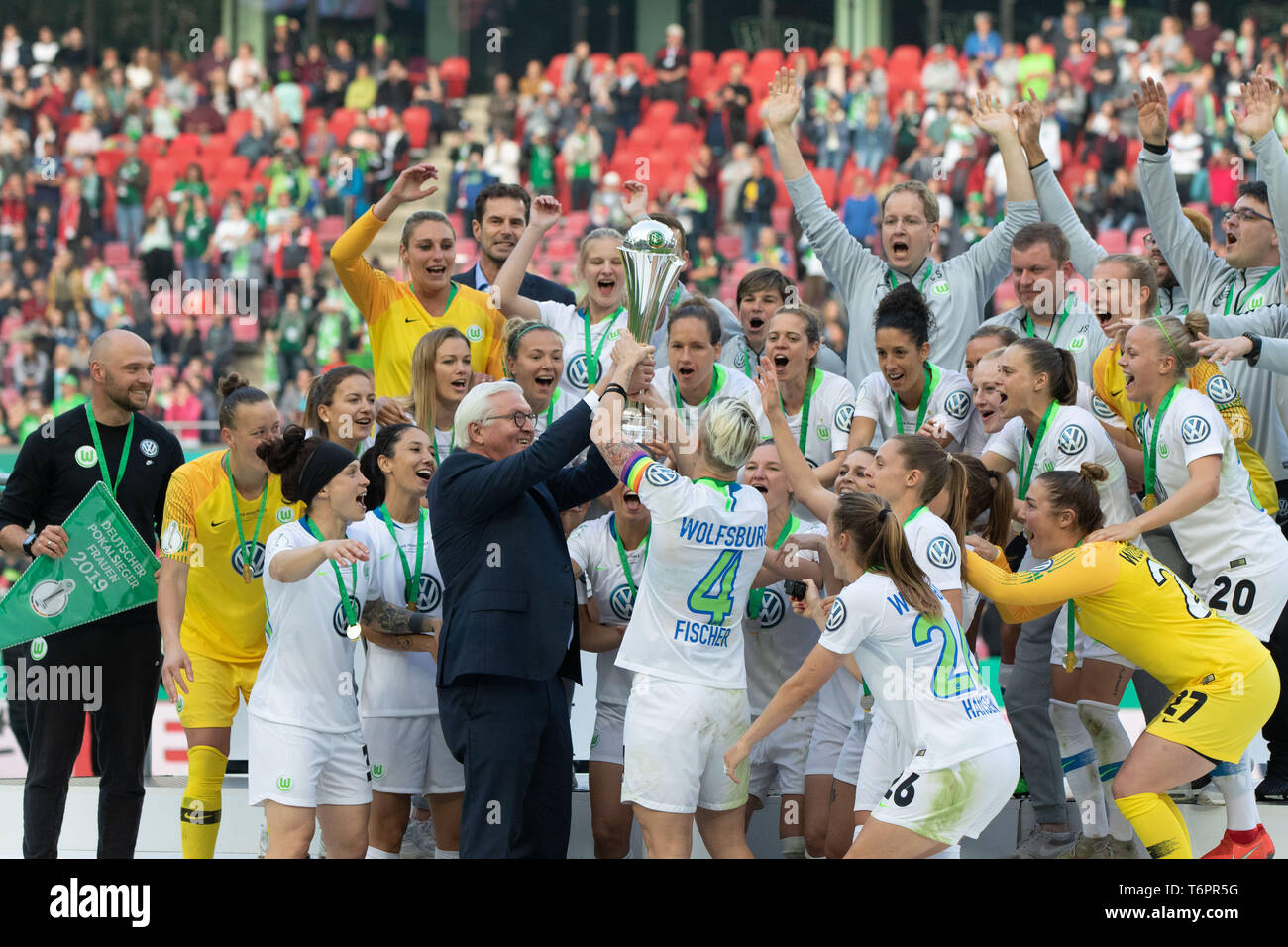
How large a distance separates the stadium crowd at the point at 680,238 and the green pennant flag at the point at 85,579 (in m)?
0.47

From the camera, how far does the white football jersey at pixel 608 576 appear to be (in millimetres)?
5383

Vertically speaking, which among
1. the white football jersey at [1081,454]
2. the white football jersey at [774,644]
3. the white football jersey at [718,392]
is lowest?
the white football jersey at [774,644]

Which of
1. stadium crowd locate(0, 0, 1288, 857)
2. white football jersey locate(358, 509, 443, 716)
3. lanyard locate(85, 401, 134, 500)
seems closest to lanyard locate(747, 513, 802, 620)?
stadium crowd locate(0, 0, 1288, 857)

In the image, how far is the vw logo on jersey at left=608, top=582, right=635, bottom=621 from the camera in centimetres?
538

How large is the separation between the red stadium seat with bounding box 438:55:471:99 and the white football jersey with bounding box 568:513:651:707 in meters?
15.8

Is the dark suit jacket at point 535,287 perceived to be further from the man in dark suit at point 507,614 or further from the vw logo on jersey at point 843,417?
the man in dark suit at point 507,614

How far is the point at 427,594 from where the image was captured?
5.36 metres

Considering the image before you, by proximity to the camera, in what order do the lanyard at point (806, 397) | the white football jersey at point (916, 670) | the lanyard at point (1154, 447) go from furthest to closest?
the lanyard at point (806, 397) → the lanyard at point (1154, 447) → the white football jersey at point (916, 670)

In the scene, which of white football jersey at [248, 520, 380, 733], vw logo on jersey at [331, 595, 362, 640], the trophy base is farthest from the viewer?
vw logo on jersey at [331, 595, 362, 640]

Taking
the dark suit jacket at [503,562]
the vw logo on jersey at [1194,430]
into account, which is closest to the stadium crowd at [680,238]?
the vw logo on jersey at [1194,430]

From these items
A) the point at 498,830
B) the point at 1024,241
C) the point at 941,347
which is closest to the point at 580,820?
the point at 498,830

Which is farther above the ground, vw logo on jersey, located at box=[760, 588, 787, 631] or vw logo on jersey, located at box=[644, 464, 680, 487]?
vw logo on jersey, located at box=[644, 464, 680, 487]

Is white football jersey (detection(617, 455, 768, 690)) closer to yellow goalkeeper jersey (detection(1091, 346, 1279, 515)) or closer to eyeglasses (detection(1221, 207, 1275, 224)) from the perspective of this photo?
yellow goalkeeper jersey (detection(1091, 346, 1279, 515))

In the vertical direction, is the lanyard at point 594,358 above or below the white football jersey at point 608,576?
above
